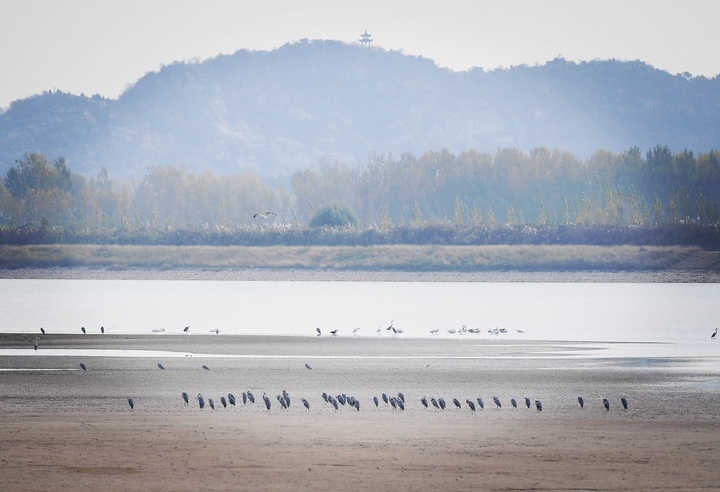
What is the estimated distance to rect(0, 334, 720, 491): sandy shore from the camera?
57.6 feet

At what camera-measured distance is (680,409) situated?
24578 mm

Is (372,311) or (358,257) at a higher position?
(372,311)

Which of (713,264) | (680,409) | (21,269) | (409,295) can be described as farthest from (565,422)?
(21,269)

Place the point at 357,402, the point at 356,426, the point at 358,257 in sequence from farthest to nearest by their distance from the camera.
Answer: the point at 358,257
the point at 357,402
the point at 356,426

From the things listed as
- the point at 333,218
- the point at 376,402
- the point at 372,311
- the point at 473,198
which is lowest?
the point at 372,311

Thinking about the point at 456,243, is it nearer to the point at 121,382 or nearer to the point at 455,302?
the point at 455,302

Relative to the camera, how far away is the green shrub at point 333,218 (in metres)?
136

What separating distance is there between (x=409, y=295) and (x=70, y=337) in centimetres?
4544

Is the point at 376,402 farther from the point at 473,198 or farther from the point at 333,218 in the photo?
the point at 473,198

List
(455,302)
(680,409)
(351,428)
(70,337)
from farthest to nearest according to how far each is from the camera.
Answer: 1. (455,302)
2. (70,337)
3. (680,409)
4. (351,428)

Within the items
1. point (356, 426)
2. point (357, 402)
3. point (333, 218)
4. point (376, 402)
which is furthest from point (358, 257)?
point (356, 426)

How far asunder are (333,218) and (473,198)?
52400mm

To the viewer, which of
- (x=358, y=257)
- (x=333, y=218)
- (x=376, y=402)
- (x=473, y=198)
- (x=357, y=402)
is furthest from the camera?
(x=473, y=198)

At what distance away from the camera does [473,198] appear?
609 feet
